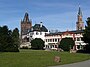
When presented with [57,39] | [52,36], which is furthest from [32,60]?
[52,36]

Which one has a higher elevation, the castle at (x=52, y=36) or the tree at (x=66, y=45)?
the castle at (x=52, y=36)

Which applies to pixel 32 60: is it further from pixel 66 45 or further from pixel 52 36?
pixel 52 36

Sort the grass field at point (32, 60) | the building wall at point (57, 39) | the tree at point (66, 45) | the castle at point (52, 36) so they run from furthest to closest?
the building wall at point (57, 39), the castle at point (52, 36), the tree at point (66, 45), the grass field at point (32, 60)

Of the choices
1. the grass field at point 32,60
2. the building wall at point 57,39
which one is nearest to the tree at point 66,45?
the building wall at point 57,39

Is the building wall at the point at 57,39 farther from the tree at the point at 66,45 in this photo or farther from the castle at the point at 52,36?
the tree at the point at 66,45

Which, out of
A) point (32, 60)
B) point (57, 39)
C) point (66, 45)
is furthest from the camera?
point (57, 39)

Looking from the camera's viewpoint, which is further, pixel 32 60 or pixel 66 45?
pixel 66 45

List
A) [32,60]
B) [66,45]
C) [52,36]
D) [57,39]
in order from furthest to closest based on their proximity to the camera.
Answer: [52,36] → [57,39] → [66,45] → [32,60]

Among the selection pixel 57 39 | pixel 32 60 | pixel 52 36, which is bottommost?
pixel 32 60

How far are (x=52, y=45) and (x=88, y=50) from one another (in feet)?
174

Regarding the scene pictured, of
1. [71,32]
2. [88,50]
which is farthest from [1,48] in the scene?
[71,32]

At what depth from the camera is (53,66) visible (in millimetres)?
28406

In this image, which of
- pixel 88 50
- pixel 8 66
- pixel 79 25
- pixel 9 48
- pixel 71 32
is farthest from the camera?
pixel 79 25

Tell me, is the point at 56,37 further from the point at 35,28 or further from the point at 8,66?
the point at 8,66
